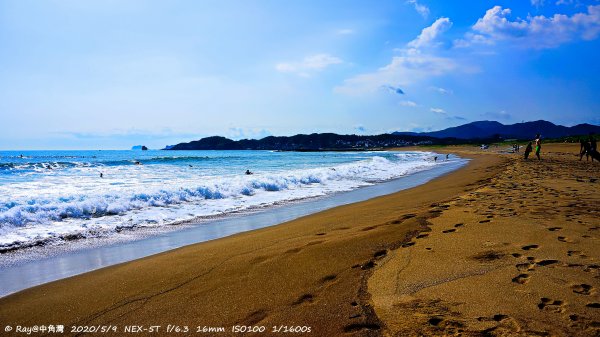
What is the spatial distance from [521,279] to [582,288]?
1.55 feet

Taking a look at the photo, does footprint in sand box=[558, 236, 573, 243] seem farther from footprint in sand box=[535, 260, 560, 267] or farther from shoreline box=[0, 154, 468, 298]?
shoreline box=[0, 154, 468, 298]

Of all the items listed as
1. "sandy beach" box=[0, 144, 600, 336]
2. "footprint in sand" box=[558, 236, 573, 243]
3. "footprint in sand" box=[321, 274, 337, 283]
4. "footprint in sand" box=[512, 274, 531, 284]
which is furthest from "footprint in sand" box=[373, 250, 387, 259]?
"footprint in sand" box=[558, 236, 573, 243]

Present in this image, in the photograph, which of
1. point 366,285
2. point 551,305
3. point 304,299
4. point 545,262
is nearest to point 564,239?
point 545,262

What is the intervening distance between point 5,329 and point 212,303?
6.71 ft

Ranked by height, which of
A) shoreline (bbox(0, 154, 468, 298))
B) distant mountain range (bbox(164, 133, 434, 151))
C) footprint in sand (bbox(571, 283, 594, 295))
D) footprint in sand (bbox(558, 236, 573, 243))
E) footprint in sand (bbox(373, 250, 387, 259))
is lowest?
shoreline (bbox(0, 154, 468, 298))

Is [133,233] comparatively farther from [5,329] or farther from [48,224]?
[5,329]

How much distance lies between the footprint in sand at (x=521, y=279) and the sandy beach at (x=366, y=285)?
2 cm

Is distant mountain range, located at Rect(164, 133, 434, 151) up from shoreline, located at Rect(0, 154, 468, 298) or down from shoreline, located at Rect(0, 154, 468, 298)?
up

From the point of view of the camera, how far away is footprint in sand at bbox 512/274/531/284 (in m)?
3.32

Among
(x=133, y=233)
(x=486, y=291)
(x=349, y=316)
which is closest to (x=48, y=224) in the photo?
A: (x=133, y=233)

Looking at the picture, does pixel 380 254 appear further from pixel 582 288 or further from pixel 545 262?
pixel 582 288

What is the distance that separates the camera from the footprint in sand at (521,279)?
3316mm

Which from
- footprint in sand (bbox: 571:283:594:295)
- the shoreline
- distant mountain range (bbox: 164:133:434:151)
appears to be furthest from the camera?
distant mountain range (bbox: 164:133:434:151)

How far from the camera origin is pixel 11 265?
540 cm
